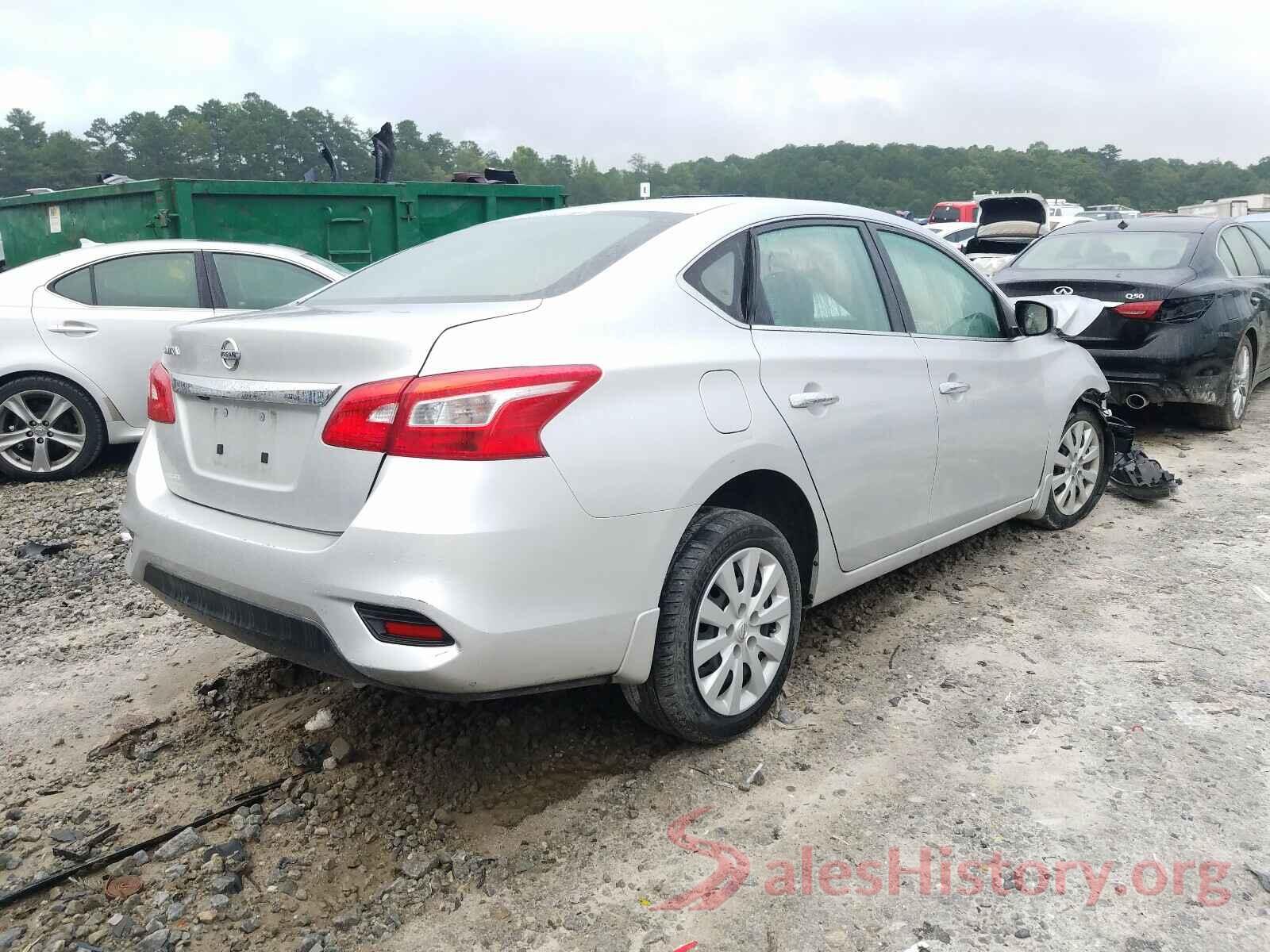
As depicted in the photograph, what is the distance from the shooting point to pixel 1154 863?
2496mm

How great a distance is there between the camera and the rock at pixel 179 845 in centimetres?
258

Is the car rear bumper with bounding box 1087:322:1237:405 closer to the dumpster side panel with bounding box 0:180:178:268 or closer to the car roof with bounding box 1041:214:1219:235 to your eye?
the car roof with bounding box 1041:214:1219:235

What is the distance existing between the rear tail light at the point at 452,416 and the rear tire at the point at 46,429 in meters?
4.72

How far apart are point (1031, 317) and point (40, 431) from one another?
561cm

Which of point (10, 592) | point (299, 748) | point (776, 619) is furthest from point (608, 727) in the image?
point (10, 592)

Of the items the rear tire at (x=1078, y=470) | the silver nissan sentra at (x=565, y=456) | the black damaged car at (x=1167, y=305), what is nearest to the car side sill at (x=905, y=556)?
the silver nissan sentra at (x=565, y=456)

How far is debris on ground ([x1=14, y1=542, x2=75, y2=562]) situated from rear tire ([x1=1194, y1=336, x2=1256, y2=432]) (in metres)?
7.26

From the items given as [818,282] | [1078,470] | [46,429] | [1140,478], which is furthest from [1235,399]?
[46,429]

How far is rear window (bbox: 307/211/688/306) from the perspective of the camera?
2.86 metres

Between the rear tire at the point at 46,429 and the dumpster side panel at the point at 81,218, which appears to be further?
the dumpster side panel at the point at 81,218

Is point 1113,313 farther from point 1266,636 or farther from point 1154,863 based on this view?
point 1154,863

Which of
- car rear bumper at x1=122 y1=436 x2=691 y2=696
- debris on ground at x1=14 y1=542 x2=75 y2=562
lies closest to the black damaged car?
car rear bumper at x1=122 y1=436 x2=691 y2=696

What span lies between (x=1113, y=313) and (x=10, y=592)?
21.7 ft

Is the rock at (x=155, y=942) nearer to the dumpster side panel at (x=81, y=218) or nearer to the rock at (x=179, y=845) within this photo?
the rock at (x=179, y=845)
